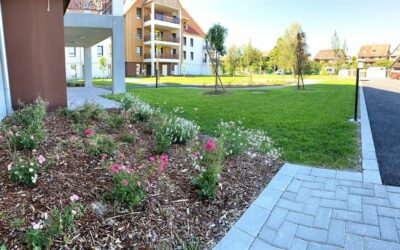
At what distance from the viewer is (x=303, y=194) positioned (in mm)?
3453

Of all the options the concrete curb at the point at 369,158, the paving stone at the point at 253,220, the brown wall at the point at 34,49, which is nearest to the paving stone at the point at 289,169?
the concrete curb at the point at 369,158

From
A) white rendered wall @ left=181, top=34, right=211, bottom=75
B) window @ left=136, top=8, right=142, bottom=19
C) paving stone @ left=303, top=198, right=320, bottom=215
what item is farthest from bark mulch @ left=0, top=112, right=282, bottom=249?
white rendered wall @ left=181, top=34, right=211, bottom=75

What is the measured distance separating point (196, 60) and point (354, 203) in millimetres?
47975

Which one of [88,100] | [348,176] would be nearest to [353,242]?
[348,176]

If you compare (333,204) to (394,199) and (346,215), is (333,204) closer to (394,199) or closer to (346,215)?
(346,215)

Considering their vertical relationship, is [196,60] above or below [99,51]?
below

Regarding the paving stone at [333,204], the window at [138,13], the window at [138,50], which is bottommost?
the paving stone at [333,204]

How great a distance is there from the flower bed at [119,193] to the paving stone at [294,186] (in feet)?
0.95

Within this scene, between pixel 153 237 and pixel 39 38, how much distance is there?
540 centimetres

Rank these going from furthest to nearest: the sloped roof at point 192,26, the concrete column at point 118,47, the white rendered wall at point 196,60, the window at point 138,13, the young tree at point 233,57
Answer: the sloped roof at point 192,26
the white rendered wall at point 196,60
the window at point 138,13
the young tree at point 233,57
the concrete column at point 118,47

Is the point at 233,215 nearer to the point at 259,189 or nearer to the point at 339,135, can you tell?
the point at 259,189

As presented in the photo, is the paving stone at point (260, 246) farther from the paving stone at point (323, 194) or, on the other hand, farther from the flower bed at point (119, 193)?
the paving stone at point (323, 194)

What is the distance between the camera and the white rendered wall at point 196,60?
158 ft

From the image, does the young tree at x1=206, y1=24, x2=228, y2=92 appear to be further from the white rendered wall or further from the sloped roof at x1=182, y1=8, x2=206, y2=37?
the sloped roof at x1=182, y1=8, x2=206, y2=37
